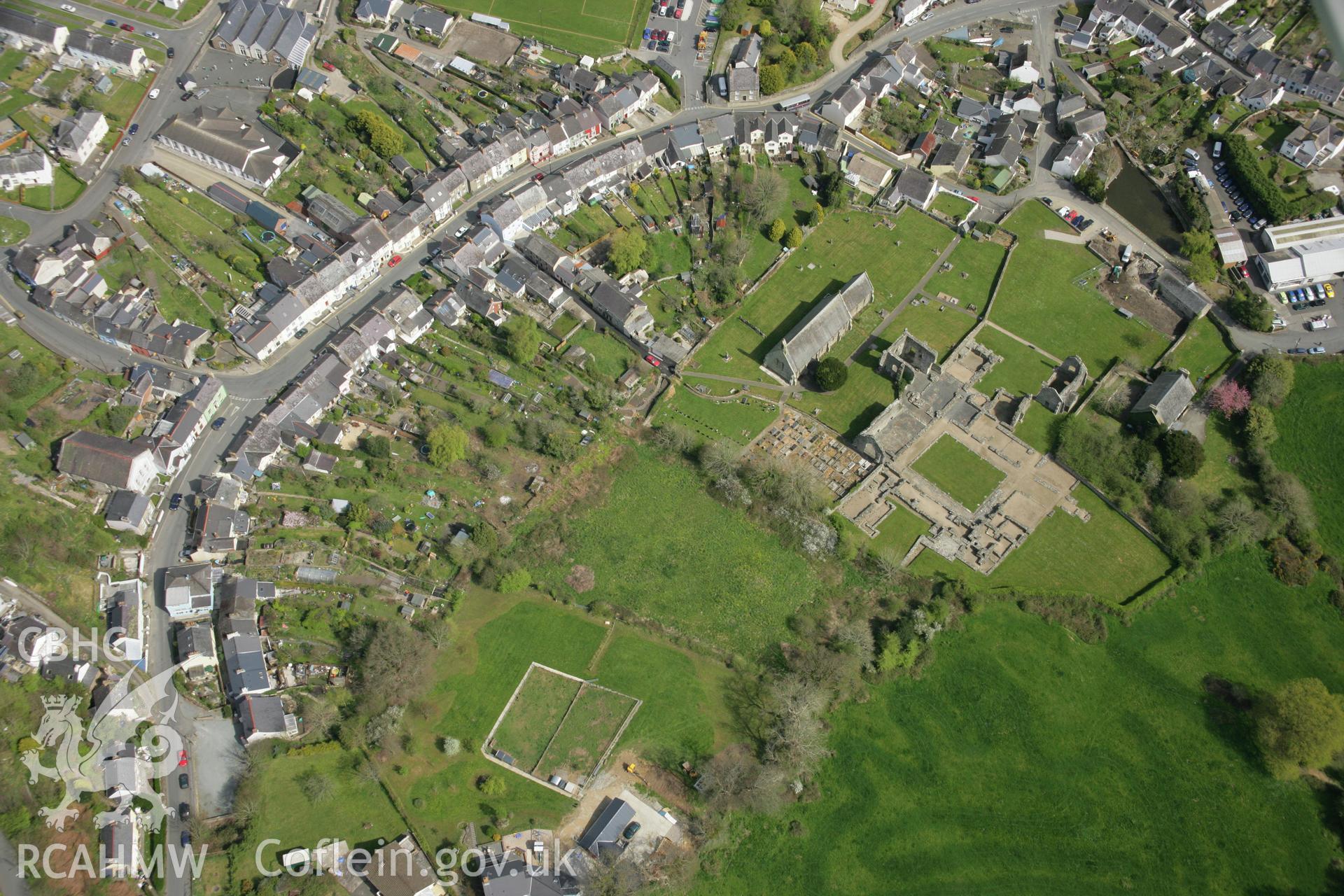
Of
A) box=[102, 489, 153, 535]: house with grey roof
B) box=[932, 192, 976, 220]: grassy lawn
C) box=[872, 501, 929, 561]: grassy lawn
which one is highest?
box=[932, 192, 976, 220]: grassy lawn

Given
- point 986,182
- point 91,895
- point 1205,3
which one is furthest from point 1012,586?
point 1205,3

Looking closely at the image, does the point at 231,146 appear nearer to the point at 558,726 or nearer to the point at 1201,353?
the point at 558,726

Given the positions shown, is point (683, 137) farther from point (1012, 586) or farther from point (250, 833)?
point (250, 833)

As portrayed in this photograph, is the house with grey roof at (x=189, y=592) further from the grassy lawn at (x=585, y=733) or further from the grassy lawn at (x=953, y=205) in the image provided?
the grassy lawn at (x=953, y=205)

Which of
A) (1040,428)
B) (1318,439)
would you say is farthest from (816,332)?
(1318,439)

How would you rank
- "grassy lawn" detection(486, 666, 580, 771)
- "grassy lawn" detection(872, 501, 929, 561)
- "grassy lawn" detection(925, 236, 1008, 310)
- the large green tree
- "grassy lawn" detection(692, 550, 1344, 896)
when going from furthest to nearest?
"grassy lawn" detection(925, 236, 1008, 310), "grassy lawn" detection(872, 501, 929, 561), "grassy lawn" detection(486, 666, 580, 771), the large green tree, "grassy lawn" detection(692, 550, 1344, 896)

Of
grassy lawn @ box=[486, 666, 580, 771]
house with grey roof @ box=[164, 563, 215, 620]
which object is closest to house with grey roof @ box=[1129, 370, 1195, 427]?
grassy lawn @ box=[486, 666, 580, 771]

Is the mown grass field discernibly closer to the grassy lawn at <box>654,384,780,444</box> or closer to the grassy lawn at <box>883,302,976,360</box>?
the grassy lawn at <box>883,302,976,360</box>
